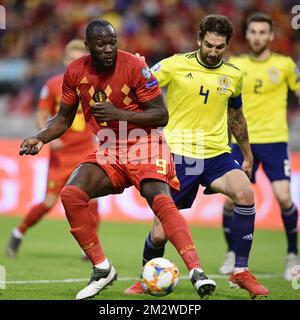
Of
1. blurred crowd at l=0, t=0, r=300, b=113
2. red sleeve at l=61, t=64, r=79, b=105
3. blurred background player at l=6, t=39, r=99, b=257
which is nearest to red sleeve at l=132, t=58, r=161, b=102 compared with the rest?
red sleeve at l=61, t=64, r=79, b=105

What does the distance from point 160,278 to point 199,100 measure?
191 cm

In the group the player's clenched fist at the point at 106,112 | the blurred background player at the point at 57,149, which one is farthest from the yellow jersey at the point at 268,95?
the player's clenched fist at the point at 106,112

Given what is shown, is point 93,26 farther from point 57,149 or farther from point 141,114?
point 57,149

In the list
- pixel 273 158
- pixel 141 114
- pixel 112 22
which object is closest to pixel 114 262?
pixel 273 158

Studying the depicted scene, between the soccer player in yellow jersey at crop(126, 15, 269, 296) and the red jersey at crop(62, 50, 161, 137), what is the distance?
0.80 m

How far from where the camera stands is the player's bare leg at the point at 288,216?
9406 mm

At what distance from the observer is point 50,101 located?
1078 cm

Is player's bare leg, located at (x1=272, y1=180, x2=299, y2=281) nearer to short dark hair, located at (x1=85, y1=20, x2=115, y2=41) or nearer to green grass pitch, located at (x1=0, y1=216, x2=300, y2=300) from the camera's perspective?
green grass pitch, located at (x1=0, y1=216, x2=300, y2=300)

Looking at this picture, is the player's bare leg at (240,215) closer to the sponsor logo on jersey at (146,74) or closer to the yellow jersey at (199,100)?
the yellow jersey at (199,100)

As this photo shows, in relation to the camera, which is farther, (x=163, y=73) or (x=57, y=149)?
(x=57, y=149)

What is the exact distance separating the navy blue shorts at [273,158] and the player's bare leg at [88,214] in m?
2.83

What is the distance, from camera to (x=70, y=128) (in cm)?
1092

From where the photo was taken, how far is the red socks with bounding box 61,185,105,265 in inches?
268

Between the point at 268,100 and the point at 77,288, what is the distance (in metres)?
3.39
